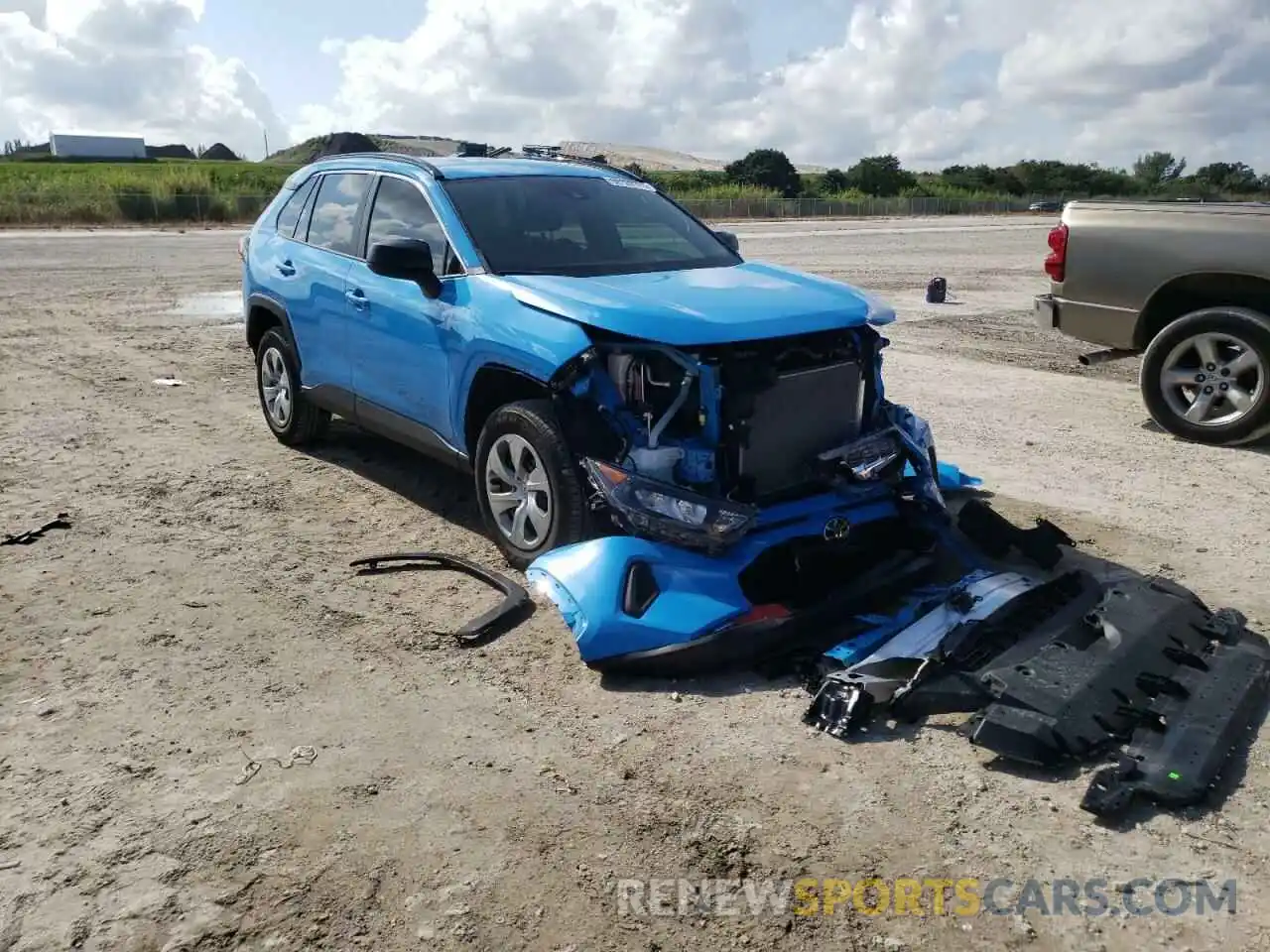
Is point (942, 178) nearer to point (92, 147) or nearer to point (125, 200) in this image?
point (125, 200)

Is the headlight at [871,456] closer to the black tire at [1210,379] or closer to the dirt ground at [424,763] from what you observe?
the dirt ground at [424,763]

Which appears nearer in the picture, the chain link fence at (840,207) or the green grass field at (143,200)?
the green grass field at (143,200)

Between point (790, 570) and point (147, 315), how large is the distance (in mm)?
11321

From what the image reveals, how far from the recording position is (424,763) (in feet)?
11.6

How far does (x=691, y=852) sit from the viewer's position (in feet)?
10.0

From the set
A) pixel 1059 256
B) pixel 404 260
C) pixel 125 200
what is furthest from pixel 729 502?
pixel 125 200

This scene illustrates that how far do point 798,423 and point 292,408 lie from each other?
3794mm

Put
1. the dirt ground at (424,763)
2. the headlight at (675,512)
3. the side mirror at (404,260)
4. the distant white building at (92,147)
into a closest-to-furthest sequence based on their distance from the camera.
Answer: the dirt ground at (424,763) → the headlight at (675,512) → the side mirror at (404,260) → the distant white building at (92,147)

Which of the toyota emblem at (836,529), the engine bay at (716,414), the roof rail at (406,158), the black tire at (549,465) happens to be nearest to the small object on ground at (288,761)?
the black tire at (549,465)

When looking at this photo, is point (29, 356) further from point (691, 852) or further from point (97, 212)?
point (97, 212)

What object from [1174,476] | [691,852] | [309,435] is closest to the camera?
[691,852]

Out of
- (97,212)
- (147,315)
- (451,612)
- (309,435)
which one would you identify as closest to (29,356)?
(147,315)

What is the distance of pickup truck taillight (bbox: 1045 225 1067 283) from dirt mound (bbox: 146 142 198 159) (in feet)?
402

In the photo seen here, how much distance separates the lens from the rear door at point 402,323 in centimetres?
530
